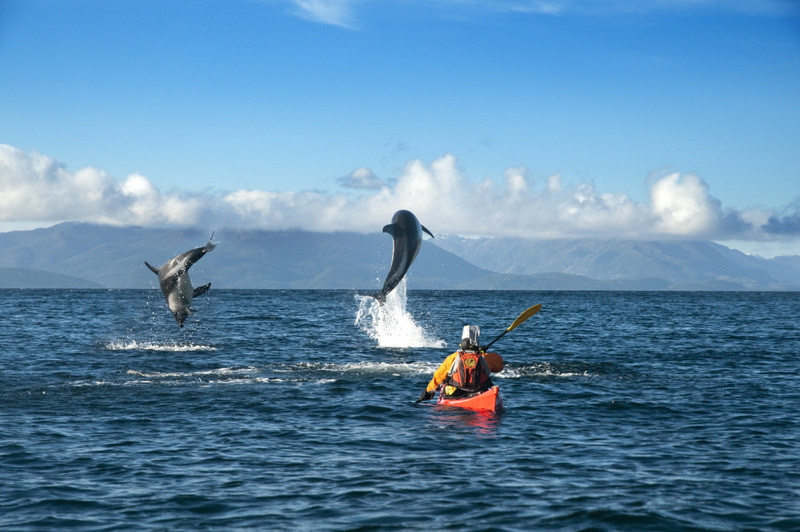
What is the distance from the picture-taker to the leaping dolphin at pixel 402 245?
29931 mm

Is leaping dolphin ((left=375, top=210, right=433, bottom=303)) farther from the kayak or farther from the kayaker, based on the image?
the kayak

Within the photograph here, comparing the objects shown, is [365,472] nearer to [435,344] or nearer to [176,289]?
[176,289]

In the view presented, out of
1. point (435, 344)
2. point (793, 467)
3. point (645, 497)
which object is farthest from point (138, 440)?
point (435, 344)

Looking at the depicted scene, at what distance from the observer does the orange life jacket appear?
69.1ft

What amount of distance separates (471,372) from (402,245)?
9968 millimetres

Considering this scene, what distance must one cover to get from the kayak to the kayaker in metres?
0.31

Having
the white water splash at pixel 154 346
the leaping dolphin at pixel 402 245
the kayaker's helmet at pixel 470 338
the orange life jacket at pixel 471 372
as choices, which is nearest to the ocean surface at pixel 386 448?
the orange life jacket at pixel 471 372

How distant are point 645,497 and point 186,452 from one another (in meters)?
9.32

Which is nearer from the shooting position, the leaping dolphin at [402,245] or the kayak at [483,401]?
the kayak at [483,401]

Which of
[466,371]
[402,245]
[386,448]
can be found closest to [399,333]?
[402,245]

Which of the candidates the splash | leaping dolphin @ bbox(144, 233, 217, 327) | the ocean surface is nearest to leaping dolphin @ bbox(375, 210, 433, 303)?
the ocean surface

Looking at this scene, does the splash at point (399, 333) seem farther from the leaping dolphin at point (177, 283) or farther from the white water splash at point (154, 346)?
the leaping dolphin at point (177, 283)

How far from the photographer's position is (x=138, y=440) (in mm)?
17219

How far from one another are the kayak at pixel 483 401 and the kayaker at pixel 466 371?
0.31 m
